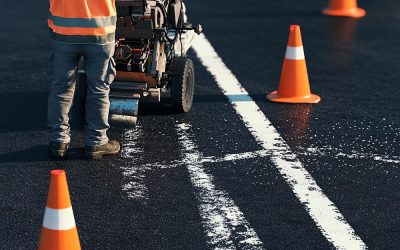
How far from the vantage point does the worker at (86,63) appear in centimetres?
→ 810

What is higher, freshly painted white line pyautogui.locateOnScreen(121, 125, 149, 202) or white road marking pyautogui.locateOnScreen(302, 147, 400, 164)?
white road marking pyautogui.locateOnScreen(302, 147, 400, 164)

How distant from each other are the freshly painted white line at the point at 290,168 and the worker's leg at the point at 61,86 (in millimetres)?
1766

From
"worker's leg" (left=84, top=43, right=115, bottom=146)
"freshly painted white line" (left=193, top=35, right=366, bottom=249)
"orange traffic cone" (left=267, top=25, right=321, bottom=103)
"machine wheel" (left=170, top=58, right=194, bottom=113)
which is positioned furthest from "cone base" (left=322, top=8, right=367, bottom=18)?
"worker's leg" (left=84, top=43, right=115, bottom=146)

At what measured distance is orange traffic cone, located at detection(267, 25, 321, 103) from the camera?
1028cm

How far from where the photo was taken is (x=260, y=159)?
847 centimetres

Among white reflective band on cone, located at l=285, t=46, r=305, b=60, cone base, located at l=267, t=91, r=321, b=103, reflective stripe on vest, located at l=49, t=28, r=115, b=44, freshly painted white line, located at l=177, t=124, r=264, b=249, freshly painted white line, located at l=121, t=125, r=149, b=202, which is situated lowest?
freshly painted white line, located at l=121, t=125, r=149, b=202

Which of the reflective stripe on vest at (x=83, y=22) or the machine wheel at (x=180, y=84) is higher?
the reflective stripe on vest at (x=83, y=22)

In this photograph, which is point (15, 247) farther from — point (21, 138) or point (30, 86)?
point (30, 86)

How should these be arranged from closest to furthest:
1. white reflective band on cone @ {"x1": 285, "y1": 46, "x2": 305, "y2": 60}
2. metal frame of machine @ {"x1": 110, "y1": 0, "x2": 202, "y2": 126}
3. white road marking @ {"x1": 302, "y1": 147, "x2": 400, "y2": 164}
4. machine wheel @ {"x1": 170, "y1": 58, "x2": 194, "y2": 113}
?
white road marking @ {"x1": 302, "y1": 147, "x2": 400, "y2": 164}, metal frame of machine @ {"x1": 110, "y1": 0, "x2": 202, "y2": 126}, machine wheel @ {"x1": 170, "y1": 58, "x2": 194, "y2": 113}, white reflective band on cone @ {"x1": 285, "y1": 46, "x2": 305, "y2": 60}

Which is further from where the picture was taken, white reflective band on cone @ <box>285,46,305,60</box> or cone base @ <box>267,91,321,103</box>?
white reflective band on cone @ <box>285,46,305,60</box>

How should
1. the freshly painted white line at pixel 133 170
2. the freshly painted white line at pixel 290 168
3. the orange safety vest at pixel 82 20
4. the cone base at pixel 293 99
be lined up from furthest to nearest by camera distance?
the cone base at pixel 293 99, the orange safety vest at pixel 82 20, the freshly painted white line at pixel 133 170, the freshly painted white line at pixel 290 168

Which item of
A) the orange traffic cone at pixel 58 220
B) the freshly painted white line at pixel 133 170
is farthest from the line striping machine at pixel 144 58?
the orange traffic cone at pixel 58 220

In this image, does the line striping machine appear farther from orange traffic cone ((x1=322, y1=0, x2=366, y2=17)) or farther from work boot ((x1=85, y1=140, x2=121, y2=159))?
orange traffic cone ((x1=322, y1=0, x2=366, y2=17))

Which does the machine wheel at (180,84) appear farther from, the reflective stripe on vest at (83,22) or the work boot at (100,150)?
the reflective stripe on vest at (83,22)
